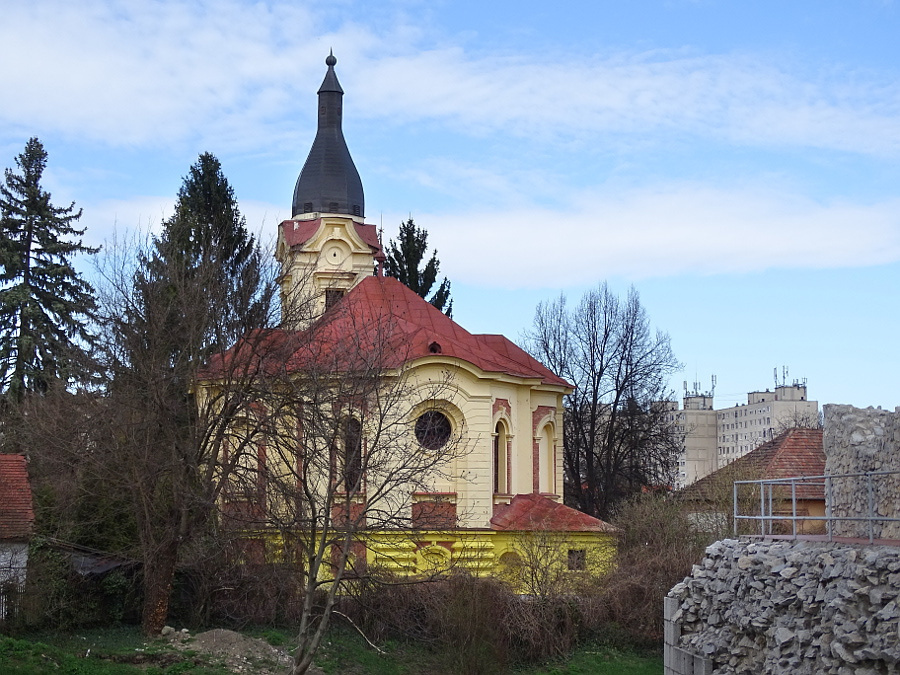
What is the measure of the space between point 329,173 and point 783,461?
807 inches

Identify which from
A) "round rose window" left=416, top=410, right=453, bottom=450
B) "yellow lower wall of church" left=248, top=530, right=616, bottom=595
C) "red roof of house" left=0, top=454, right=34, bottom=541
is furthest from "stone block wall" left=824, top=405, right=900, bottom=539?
"red roof of house" left=0, top=454, right=34, bottom=541

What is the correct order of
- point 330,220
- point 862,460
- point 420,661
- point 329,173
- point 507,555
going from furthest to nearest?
1. point 329,173
2. point 330,220
3. point 507,555
4. point 420,661
5. point 862,460

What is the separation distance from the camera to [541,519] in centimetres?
3500

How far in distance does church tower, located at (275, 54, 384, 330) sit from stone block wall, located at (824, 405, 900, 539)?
26.4 meters

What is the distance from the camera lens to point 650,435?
4906 centimetres

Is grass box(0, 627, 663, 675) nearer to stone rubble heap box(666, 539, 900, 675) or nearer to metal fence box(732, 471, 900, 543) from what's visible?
stone rubble heap box(666, 539, 900, 675)

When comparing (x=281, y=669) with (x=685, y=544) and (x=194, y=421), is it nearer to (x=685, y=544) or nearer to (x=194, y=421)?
(x=194, y=421)

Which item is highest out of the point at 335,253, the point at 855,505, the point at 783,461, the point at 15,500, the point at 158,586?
the point at 335,253

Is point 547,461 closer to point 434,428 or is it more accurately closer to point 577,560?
point 434,428

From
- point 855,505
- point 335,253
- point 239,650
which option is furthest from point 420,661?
point 335,253

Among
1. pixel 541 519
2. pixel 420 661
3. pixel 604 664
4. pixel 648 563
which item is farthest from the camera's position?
pixel 541 519

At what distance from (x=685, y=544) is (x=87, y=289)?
76.5 ft

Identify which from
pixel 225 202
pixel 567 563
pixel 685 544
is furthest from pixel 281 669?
pixel 225 202

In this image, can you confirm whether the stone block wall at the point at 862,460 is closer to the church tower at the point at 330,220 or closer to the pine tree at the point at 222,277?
the pine tree at the point at 222,277
